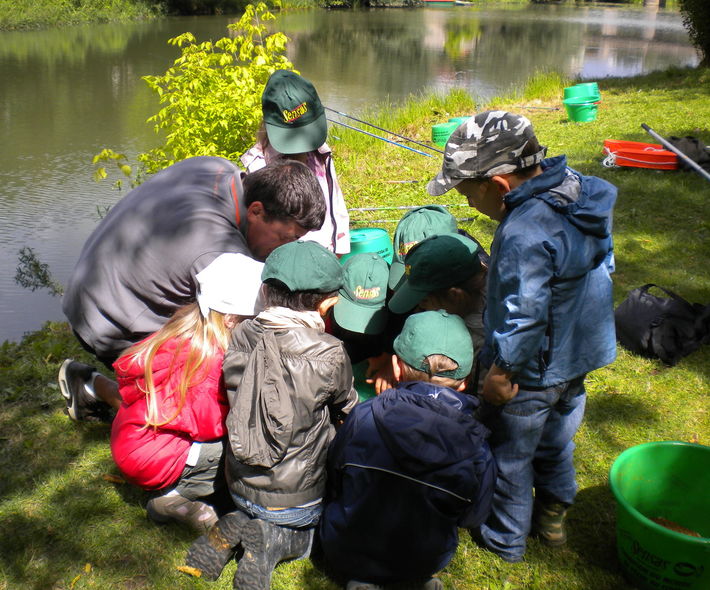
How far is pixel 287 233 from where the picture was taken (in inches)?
104

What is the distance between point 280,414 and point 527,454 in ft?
2.68

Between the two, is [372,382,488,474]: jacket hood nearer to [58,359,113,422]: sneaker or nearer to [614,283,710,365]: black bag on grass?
[58,359,113,422]: sneaker

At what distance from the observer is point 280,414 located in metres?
2.08

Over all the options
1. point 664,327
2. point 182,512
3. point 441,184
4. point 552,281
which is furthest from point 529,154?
point 664,327

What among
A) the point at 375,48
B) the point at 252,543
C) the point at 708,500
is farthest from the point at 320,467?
the point at 375,48

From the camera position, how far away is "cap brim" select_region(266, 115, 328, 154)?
3.16m

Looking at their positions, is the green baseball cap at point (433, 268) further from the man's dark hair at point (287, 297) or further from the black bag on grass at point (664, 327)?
the black bag on grass at point (664, 327)

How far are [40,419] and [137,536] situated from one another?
106cm

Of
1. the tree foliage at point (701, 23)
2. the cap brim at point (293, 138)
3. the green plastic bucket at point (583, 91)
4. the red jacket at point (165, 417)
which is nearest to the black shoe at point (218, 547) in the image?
the red jacket at point (165, 417)

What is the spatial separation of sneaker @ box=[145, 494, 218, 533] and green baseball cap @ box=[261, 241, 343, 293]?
89 cm

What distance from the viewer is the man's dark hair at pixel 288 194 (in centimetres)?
255

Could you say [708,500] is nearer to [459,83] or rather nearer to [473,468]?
[473,468]

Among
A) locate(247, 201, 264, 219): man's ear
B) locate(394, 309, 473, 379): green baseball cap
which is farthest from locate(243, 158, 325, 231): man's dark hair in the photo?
locate(394, 309, 473, 379): green baseball cap

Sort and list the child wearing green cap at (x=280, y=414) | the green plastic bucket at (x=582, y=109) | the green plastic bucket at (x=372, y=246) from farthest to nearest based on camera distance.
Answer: the green plastic bucket at (x=582, y=109) → the green plastic bucket at (x=372, y=246) → the child wearing green cap at (x=280, y=414)
